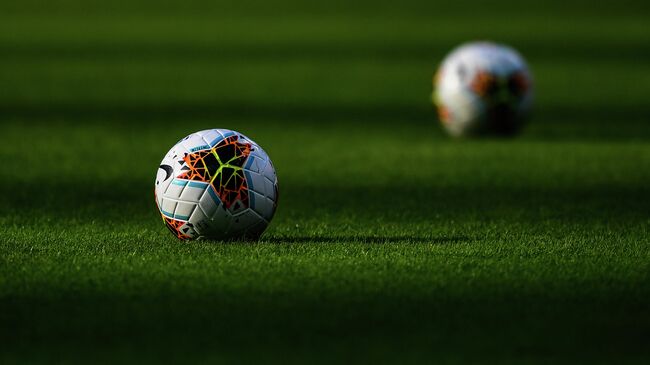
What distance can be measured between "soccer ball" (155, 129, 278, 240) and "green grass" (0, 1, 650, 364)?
0.15 m

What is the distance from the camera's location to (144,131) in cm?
1645

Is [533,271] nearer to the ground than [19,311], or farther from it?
farther from it

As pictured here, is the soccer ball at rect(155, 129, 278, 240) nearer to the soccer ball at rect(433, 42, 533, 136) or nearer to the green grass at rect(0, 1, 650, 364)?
the green grass at rect(0, 1, 650, 364)

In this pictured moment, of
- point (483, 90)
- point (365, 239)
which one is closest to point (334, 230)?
point (365, 239)

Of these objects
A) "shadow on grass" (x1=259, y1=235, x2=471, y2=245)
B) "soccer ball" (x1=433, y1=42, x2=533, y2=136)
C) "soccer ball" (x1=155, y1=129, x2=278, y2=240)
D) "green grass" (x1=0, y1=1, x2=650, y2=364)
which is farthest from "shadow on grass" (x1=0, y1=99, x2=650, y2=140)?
"soccer ball" (x1=155, y1=129, x2=278, y2=240)

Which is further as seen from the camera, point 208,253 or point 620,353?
point 208,253

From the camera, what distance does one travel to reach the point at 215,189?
807 centimetres

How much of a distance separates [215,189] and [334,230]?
56.3 inches

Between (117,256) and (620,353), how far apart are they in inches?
137

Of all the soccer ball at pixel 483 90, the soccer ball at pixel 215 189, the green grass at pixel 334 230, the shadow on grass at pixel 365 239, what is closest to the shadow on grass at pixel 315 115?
the green grass at pixel 334 230

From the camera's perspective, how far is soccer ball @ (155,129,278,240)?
8095 millimetres

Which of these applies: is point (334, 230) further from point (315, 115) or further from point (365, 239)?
point (315, 115)

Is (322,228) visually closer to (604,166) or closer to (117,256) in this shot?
(117,256)

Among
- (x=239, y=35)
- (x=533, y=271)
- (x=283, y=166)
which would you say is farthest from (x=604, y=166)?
(x=239, y=35)
